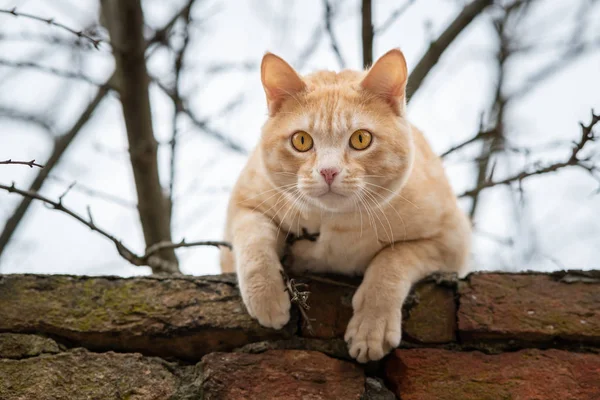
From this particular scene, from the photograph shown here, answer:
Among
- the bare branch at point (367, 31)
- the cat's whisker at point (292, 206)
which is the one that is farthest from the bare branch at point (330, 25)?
the cat's whisker at point (292, 206)

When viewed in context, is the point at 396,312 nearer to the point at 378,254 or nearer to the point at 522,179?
the point at 378,254

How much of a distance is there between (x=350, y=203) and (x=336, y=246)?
0.71ft

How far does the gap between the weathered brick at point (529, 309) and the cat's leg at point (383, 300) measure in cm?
20

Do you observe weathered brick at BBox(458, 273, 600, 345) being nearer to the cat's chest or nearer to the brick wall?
the brick wall

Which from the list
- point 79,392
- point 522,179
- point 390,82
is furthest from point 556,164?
point 79,392

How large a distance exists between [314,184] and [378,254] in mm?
427

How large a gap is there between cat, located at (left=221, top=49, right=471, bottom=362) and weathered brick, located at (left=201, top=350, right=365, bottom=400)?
0.10 m

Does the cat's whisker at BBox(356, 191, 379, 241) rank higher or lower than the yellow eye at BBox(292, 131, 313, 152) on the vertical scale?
lower

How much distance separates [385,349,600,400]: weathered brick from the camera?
199 centimetres

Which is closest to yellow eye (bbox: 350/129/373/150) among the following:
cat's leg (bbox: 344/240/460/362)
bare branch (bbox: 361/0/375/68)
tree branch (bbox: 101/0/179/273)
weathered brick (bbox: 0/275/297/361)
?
cat's leg (bbox: 344/240/460/362)

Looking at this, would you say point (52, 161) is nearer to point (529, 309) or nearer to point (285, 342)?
point (285, 342)

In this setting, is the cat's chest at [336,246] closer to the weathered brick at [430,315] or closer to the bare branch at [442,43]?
the weathered brick at [430,315]

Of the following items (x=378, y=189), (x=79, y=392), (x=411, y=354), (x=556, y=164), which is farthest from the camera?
(x=556, y=164)

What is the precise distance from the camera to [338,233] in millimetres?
2389
